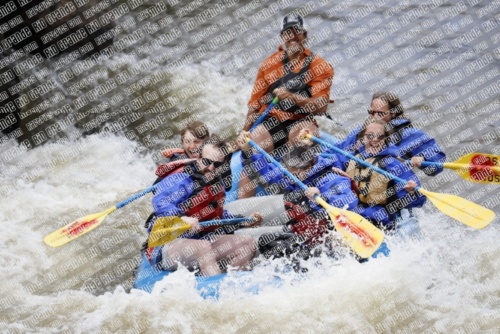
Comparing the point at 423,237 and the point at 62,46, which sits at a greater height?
the point at 62,46

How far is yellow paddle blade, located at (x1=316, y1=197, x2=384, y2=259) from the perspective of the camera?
5.07m

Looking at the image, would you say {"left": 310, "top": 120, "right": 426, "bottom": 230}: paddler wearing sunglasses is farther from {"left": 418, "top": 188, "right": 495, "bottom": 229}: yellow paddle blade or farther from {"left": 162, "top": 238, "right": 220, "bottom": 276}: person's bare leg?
{"left": 162, "top": 238, "right": 220, "bottom": 276}: person's bare leg

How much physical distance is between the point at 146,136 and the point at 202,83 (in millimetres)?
1294

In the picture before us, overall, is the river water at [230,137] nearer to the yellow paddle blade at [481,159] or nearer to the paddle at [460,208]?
the paddle at [460,208]

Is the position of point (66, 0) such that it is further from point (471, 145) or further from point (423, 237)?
point (423, 237)

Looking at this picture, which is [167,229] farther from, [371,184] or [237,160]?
[371,184]

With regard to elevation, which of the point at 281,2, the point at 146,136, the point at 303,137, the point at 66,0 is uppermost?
the point at 66,0

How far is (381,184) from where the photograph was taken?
5.53 metres

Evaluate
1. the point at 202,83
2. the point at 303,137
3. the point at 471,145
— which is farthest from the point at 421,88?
the point at 303,137

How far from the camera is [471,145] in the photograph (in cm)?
820

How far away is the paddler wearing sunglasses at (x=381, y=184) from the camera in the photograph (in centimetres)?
552

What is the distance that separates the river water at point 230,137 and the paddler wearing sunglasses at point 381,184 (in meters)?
0.26

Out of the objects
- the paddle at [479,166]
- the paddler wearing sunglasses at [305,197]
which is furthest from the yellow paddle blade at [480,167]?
the paddler wearing sunglasses at [305,197]

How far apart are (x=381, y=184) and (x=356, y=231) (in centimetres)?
55
